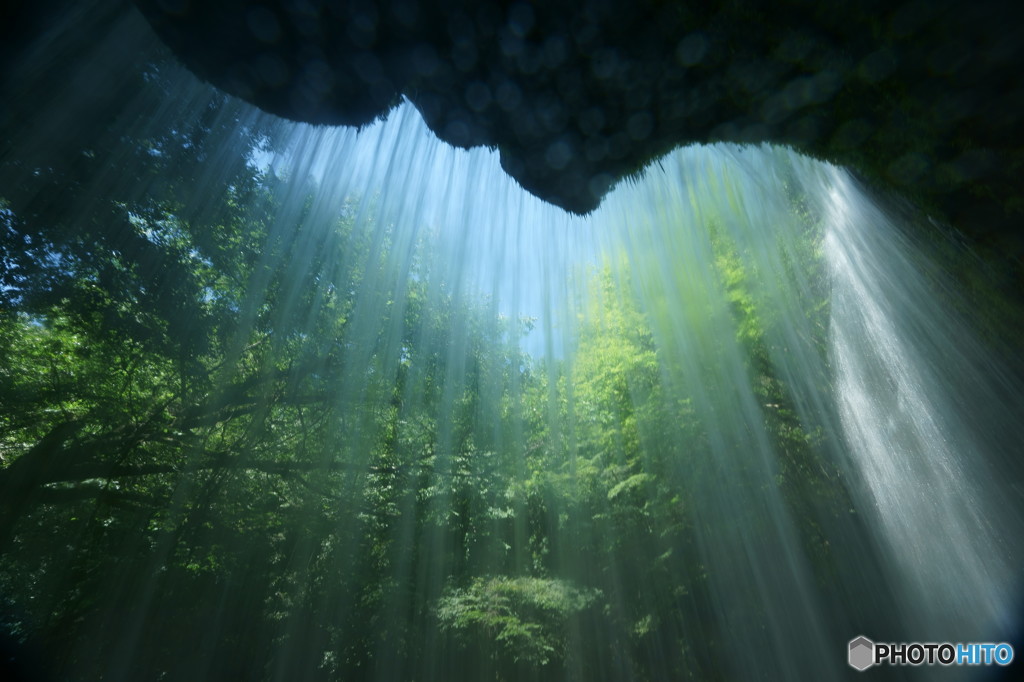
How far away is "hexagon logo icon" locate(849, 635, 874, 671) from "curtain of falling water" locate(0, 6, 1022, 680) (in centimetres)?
34

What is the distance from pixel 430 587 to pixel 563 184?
11471 millimetres

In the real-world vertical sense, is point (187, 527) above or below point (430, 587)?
above

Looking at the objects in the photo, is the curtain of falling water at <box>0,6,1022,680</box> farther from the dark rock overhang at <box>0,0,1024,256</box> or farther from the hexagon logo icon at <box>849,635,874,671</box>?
the dark rock overhang at <box>0,0,1024,256</box>

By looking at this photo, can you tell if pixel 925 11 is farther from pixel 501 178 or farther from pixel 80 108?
pixel 80 108

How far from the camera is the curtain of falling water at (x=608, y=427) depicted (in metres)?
7.64

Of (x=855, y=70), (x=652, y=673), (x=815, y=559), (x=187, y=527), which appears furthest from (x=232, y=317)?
(x=815, y=559)

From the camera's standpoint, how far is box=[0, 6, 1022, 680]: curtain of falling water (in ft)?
25.1

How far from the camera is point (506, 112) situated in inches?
153

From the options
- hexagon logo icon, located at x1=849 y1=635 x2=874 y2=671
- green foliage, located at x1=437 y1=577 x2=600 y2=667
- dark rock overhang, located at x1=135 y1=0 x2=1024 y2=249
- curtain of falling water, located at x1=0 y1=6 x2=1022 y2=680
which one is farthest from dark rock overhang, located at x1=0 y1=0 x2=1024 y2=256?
hexagon logo icon, located at x1=849 y1=635 x2=874 y2=671

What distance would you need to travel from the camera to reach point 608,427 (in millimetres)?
11828

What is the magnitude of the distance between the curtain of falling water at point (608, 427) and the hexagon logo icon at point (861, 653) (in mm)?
343

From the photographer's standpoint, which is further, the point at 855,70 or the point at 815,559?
the point at 815,559

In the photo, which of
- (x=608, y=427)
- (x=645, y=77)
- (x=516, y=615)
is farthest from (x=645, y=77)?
(x=516, y=615)

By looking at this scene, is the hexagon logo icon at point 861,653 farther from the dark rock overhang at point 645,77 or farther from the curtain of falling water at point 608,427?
the dark rock overhang at point 645,77
